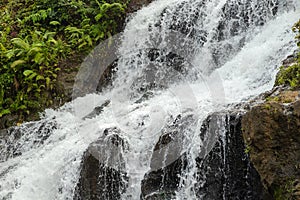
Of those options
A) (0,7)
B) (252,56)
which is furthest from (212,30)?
(0,7)

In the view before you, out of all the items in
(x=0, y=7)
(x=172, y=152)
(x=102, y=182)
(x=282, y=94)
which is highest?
(x=0, y=7)

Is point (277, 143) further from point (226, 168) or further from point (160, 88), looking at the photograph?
point (160, 88)

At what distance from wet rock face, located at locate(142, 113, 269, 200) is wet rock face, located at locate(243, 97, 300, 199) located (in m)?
0.55

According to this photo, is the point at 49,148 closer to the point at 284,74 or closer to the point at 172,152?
the point at 172,152

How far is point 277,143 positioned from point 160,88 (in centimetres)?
480

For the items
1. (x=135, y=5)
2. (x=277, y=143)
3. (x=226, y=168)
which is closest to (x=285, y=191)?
(x=277, y=143)

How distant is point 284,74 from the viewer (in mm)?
5316

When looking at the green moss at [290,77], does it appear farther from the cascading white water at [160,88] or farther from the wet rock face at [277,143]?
the cascading white water at [160,88]

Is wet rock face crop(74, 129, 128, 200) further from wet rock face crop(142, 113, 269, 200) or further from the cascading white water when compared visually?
wet rock face crop(142, 113, 269, 200)

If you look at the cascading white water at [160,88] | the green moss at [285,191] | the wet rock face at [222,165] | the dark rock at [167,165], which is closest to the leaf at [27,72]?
the cascading white water at [160,88]

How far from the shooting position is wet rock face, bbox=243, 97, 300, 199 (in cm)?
423

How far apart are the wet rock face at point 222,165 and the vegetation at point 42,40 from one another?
4.38 metres

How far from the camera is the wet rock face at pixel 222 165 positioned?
16.5ft

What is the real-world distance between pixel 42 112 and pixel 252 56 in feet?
15.8
